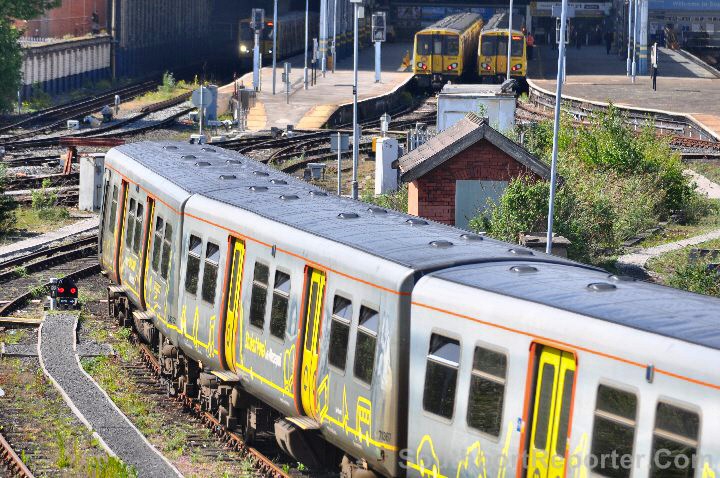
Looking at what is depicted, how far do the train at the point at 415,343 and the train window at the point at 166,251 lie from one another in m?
0.04

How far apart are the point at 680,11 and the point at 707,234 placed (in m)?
63.0

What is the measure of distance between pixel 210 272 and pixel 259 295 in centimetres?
138

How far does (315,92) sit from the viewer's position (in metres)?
57.7

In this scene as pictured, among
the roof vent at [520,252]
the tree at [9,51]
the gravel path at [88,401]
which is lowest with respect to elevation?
the gravel path at [88,401]

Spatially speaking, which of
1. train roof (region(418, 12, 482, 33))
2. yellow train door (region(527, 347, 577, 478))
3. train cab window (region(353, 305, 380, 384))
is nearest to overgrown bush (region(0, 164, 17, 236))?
train cab window (region(353, 305, 380, 384))

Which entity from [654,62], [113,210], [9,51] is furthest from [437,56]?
[113,210]

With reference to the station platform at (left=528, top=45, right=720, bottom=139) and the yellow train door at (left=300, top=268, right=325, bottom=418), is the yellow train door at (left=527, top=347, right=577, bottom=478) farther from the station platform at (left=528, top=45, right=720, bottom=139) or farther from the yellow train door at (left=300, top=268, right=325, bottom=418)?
the station platform at (left=528, top=45, right=720, bottom=139)

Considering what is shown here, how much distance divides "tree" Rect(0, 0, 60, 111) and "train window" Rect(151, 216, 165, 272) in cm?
3297

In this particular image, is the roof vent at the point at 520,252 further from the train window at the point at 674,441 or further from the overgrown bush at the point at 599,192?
the overgrown bush at the point at 599,192

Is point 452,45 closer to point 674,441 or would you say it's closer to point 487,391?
point 487,391

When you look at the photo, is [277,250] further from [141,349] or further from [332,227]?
[141,349]

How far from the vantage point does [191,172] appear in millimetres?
17469

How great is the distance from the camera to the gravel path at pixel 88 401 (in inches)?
550

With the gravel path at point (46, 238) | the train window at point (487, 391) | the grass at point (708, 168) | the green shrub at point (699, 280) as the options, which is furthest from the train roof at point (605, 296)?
the grass at point (708, 168)
